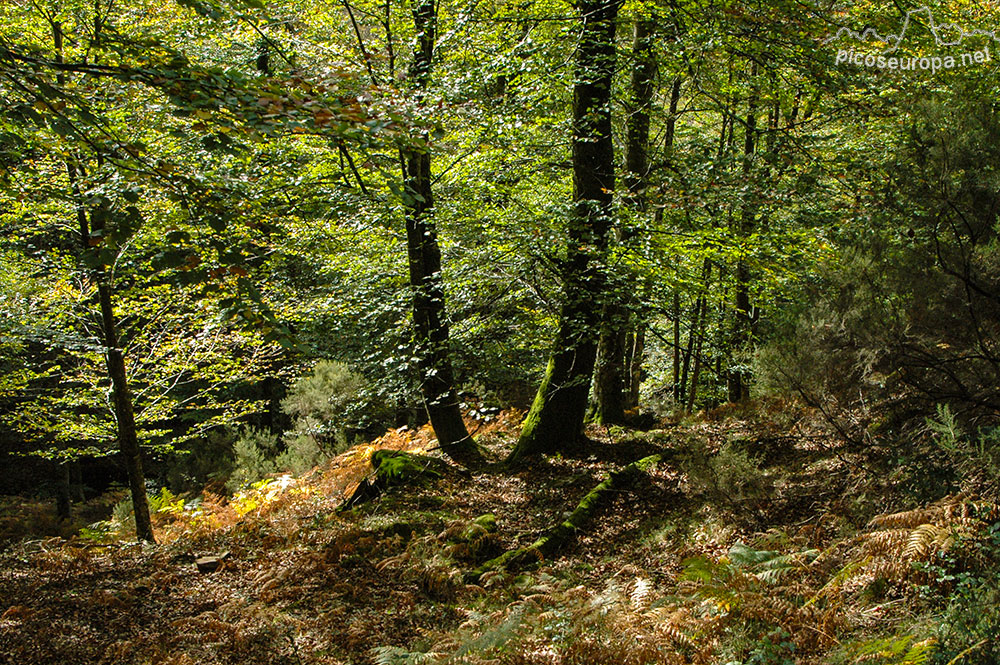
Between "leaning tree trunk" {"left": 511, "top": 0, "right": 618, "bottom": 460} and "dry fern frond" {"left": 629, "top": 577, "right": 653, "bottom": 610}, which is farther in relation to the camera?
"leaning tree trunk" {"left": 511, "top": 0, "right": 618, "bottom": 460}

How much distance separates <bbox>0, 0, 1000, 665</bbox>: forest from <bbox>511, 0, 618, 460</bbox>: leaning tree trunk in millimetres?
52

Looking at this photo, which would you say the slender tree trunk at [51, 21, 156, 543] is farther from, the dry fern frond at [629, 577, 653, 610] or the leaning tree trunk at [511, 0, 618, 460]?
the dry fern frond at [629, 577, 653, 610]

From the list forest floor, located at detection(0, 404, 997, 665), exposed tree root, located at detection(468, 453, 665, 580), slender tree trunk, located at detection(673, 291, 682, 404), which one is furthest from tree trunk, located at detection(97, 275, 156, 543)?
slender tree trunk, located at detection(673, 291, 682, 404)

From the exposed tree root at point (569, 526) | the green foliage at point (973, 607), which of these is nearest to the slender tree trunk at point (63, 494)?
the exposed tree root at point (569, 526)

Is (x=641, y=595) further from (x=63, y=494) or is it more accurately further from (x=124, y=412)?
(x=63, y=494)

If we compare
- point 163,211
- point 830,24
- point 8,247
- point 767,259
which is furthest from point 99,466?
point 830,24

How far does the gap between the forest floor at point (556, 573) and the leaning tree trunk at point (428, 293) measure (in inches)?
40.7

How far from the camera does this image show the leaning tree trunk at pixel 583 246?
6836 mm

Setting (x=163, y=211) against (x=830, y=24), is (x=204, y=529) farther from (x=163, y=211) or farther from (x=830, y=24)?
(x=830, y=24)

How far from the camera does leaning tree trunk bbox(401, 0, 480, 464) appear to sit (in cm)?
755

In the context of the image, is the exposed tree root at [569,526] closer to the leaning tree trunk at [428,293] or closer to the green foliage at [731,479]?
the green foliage at [731,479]

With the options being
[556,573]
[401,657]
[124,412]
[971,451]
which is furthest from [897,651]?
[124,412]

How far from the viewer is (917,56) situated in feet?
26.6

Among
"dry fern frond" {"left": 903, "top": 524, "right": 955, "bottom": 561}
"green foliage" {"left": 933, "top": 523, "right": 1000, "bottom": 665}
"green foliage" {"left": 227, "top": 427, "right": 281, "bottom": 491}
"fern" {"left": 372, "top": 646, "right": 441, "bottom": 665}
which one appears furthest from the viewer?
"green foliage" {"left": 227, "top": 427, "right": 281, "bottom": 491}
